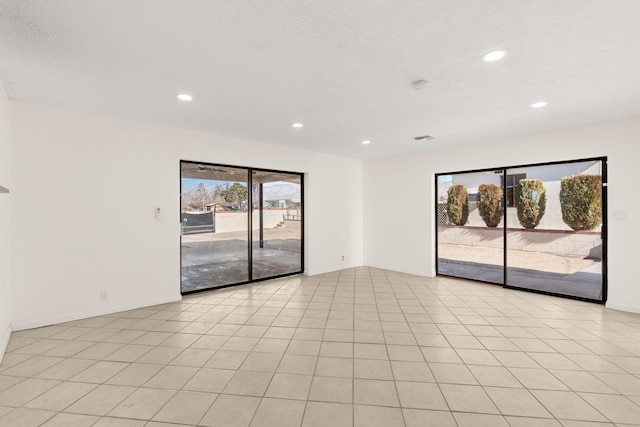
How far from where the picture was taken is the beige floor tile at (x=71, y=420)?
179cm

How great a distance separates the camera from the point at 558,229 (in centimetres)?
509

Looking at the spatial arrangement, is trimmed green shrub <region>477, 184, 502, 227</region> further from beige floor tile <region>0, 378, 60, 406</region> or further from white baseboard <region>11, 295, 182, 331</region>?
beige floor tile <region>0, 378, 60, 406</region>

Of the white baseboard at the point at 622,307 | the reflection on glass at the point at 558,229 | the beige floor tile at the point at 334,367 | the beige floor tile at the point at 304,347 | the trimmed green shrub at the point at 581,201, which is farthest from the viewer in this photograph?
the reflection on glass at the point at 558,229

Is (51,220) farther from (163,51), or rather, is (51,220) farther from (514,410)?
(514,410)

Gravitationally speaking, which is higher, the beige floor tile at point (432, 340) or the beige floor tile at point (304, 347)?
the beige floor tile at point (432, 340)

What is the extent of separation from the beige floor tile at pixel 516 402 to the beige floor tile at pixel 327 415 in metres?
1.03

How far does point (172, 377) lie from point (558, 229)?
20.4 ft

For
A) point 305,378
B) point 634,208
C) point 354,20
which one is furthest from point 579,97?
point 305,378

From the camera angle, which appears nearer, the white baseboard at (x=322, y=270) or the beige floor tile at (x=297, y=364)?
the beige floor tile at (x=297, y=364)

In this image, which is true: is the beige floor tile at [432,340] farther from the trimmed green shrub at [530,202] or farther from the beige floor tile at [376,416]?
the trimmed green shrub at [530,202]

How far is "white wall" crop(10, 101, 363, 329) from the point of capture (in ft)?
10.5

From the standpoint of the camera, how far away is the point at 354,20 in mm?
1829

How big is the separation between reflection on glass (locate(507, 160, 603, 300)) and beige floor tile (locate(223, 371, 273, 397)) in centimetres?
461

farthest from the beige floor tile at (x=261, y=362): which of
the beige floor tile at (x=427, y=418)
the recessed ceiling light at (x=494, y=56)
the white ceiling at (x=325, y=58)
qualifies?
the recessed ceiling light at (x=494, y=56)
